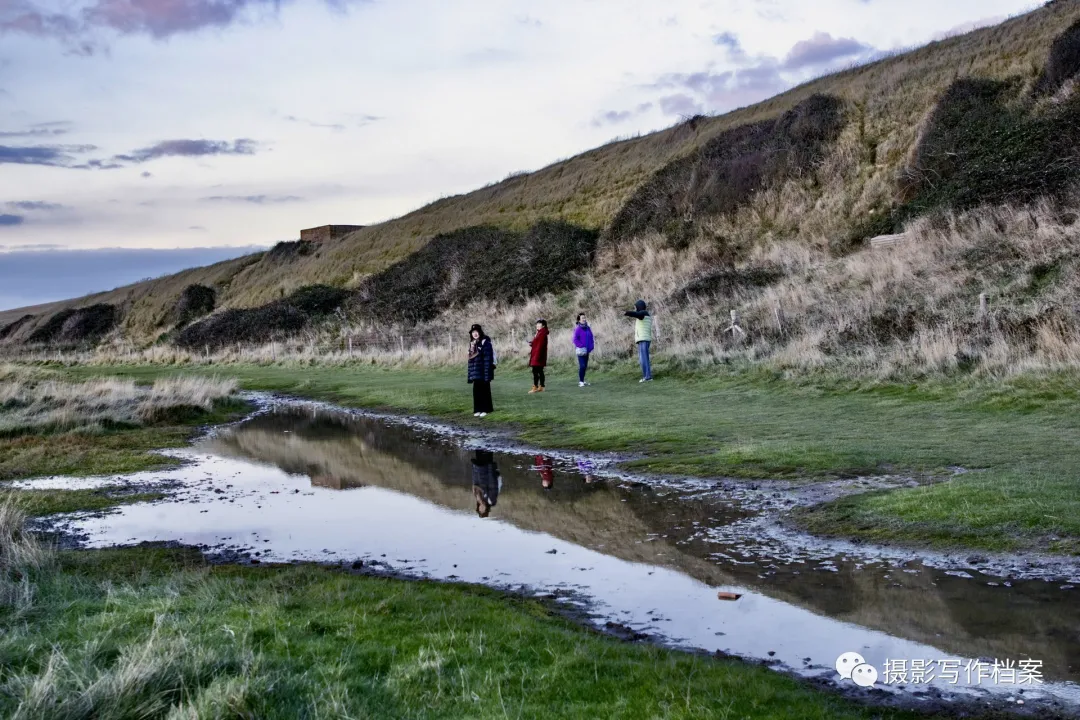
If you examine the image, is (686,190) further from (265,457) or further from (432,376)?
(265,457)

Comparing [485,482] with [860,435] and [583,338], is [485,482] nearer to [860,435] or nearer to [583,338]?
[860,435]

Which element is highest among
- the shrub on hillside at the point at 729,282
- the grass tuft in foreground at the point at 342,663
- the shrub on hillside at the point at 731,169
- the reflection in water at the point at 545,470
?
the shrub on hillside at the point at 731,169

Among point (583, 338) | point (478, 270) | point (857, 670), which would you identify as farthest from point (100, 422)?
point (478, 270)

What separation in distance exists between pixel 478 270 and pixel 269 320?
16470 millimetres

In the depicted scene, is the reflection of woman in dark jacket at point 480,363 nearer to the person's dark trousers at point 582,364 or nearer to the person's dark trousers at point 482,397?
the person's dark trousers at point 482,397

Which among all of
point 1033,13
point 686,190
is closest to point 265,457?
point 686,190

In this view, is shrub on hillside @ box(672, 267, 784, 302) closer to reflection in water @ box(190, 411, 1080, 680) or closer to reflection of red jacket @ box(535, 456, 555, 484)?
reflection in water @ box(190, 411, 1080, 680)

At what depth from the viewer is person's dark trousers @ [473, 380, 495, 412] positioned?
20.6 m

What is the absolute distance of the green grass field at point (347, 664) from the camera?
4836 millimetres

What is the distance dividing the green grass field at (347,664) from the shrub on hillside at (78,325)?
8878cm

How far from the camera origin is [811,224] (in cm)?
3947

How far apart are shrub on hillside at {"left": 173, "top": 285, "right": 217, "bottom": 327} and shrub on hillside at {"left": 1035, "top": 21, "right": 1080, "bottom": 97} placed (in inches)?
2593

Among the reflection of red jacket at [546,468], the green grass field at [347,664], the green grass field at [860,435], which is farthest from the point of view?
the reflection of red jacket at [546,468]

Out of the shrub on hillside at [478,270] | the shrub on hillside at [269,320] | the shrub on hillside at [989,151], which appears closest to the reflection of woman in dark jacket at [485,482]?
the shrub on hillside at [989,151]
